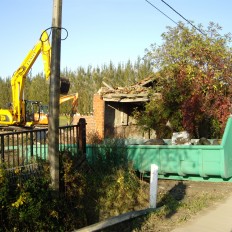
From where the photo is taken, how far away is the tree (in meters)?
14.5

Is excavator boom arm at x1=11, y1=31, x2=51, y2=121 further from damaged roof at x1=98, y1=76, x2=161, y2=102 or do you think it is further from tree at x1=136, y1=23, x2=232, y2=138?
tree at x1=136, y1=23, x2=232, y2=138

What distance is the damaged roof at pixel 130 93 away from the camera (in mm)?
16938

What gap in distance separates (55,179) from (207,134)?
9.43 meters

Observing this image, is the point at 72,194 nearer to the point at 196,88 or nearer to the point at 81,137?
the point at 81,137

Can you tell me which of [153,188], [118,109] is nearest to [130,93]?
[118,109]

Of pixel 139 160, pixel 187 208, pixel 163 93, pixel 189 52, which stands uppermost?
pixel 189 52

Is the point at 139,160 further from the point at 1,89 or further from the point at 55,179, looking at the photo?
the point at 1,89

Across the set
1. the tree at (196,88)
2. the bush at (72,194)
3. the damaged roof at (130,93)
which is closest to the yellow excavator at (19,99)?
the damaged roof at (130,93)

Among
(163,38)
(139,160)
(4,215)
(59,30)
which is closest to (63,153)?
(4,215)

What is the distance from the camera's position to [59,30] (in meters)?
6.61

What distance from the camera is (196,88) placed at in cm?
1470

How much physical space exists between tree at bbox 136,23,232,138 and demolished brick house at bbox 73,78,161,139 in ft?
3.12

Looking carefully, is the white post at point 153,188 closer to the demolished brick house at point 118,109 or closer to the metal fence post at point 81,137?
the metal fence post at point 81,137

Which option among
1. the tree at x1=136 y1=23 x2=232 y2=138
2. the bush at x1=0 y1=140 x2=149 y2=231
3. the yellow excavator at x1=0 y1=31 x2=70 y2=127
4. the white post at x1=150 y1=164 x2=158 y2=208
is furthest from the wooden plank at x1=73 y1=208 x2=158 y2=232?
the yellow excavator at x1=0 y1=31 x2=70 y2=127
